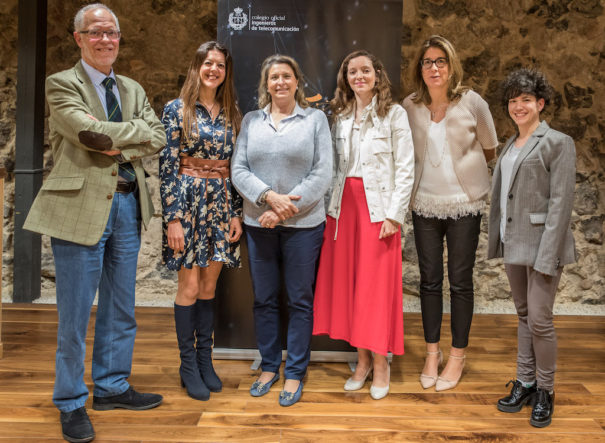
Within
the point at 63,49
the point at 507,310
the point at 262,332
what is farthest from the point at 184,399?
the point at 63,49

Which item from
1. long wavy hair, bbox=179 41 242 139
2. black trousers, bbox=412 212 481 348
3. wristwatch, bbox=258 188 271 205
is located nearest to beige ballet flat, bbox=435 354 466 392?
black trousers, bbox=412 212 481 348

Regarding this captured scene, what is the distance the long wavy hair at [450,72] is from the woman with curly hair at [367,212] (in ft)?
0.65

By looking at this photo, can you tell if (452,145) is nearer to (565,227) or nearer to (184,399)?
(565,227)

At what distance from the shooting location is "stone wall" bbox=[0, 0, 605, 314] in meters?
4.51

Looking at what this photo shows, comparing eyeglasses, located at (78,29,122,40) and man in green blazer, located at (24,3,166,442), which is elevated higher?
eyeglasses, located at (78,29,122,40)

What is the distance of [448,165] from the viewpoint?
2.97 m

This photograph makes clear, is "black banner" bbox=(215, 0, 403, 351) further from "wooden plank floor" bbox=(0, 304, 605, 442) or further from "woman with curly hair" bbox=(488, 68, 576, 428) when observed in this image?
"wooden plank floor" bbox=(0, 304, 605, 442)

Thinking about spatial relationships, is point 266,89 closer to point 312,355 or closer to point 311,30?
point 311,30

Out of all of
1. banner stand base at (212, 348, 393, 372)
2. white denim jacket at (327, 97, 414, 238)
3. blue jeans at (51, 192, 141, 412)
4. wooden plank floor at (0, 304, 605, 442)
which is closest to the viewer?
blue jeans at (51, 192, 141, 412)

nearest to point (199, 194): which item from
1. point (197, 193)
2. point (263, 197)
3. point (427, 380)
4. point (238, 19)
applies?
point (197, 193)

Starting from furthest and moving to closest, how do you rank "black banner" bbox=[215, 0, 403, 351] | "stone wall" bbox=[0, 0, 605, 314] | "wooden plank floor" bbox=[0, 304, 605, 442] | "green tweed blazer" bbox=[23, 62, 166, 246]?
"stone wall" bbox=[0, 0, 605, 314] < "black banner" bbox=[215, 0, 403, 351] < "wooden plank floor" bbox=[0, 304, 605, 442] < "green tweed blazer" bbox=[23, 62, 166, 246]

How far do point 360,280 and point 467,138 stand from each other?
3.03ft

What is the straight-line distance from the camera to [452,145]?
2.96m

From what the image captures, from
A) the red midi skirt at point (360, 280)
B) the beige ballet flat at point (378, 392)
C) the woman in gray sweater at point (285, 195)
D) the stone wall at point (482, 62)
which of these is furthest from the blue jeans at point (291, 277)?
the stone wall at point (482, 62)
